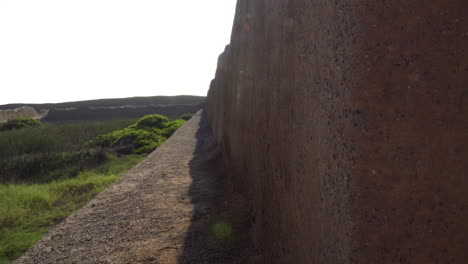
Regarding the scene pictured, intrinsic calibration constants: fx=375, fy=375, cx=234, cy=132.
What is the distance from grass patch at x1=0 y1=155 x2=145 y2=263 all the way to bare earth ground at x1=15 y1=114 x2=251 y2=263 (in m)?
2.68

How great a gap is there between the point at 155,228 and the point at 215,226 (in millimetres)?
552

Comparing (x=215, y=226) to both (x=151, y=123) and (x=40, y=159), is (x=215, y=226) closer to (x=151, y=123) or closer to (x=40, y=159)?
(x=40, y=159)

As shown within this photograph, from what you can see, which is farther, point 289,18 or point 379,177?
point 289,18

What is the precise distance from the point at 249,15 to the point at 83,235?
2558 millimetres

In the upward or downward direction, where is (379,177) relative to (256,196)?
upward

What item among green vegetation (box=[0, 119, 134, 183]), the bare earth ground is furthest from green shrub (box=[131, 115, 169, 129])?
the bare earth ground

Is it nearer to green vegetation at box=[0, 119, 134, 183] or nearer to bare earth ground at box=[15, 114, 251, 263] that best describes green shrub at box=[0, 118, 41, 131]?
green vegetation at box=[0, 119, 134, 183]

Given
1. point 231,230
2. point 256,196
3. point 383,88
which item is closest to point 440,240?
point 383,88

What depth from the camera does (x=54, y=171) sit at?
1354 cm

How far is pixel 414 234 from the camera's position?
1.20m

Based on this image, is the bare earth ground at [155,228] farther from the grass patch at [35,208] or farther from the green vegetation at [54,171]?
the green vegetation at [54,171]

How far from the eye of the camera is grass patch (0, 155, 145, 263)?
653 centimetres

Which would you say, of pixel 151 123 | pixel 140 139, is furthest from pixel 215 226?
pixel 151 123

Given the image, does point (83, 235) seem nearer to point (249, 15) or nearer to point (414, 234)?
point (249, 15)
